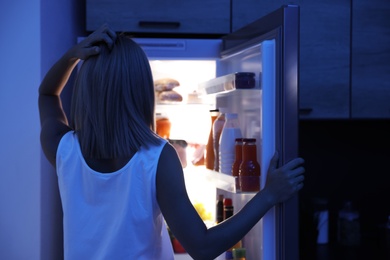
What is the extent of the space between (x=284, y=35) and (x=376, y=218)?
1.50m

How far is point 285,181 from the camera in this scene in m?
1.35

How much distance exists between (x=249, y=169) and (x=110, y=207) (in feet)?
1.66

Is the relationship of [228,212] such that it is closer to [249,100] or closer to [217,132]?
[217,132]

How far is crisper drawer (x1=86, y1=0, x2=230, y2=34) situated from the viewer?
200 centimetres

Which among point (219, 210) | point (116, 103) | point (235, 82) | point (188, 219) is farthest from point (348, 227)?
point (116, 103)

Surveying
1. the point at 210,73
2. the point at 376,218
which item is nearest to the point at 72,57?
the point at 210,73

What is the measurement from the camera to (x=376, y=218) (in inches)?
99.7

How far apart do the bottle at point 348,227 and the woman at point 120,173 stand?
48.4 inches

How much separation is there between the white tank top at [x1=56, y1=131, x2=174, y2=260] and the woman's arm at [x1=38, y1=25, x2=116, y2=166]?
0.31 ft

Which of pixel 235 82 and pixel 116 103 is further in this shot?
pixel 235 82

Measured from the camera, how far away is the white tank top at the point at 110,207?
116 cm

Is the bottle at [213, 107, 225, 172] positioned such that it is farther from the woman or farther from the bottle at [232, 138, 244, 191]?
the woman

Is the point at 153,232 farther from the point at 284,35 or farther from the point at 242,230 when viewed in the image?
the point at 284,35

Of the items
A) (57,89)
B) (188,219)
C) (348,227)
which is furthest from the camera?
(348,227)
